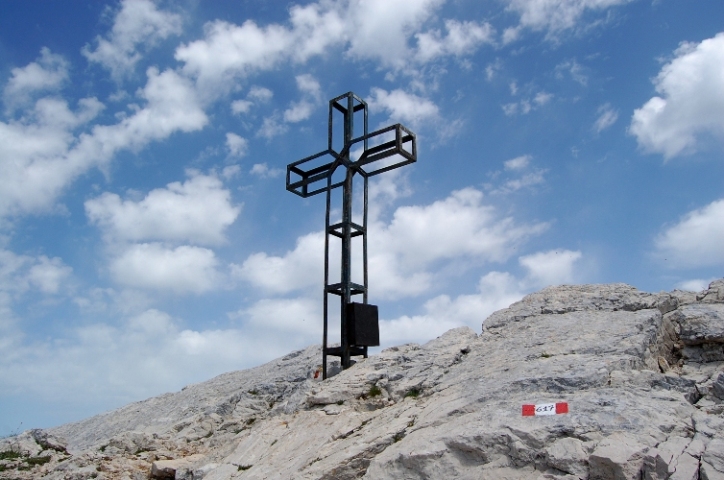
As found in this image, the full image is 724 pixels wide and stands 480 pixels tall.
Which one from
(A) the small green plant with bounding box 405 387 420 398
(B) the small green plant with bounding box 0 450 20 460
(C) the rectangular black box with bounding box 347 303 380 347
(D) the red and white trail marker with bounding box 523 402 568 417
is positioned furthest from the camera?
(B) the small green plant with bounding box 0 450 20 460

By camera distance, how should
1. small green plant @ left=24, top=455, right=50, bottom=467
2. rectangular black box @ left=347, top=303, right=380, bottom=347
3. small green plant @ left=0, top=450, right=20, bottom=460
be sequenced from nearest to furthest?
1. rectangular black box @ left=347, top=303, right=380, bottom=347
2. small green plant @ left=24, top=455, right=50, bottom=467
3. small green plant @ left=0, top=450, right=20, bottom=460

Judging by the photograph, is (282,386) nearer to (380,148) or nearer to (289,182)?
(289,182)

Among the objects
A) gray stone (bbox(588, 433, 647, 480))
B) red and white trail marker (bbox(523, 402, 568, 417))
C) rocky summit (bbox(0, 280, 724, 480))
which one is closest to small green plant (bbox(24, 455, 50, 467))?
rocky summit (bbox(0, 280, 724, 480))

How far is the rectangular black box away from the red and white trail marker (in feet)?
21.5

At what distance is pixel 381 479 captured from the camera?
8.18m

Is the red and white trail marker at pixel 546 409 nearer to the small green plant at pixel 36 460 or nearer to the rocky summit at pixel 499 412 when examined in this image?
the rocky summit at pixel 499 412

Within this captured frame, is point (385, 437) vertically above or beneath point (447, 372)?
beneath

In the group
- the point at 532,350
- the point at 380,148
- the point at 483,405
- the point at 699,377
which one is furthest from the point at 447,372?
the point at 380,148

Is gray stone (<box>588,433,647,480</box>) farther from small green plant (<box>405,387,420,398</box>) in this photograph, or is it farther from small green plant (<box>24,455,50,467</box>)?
small green plant (<box>24,455,50,467</box>)

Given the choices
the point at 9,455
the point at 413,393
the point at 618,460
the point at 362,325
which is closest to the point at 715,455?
the point at 618,460

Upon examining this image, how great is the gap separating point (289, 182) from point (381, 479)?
10.6 m

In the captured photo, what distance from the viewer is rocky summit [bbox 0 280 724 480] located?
7602mm

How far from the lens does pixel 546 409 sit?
27.3 ft

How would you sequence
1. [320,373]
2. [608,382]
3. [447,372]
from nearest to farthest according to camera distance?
[608,382] → [447,372] → [320,373]
